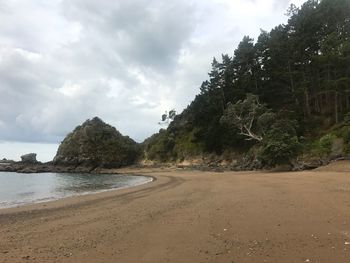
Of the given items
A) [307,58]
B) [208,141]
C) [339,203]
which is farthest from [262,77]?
[339,203]

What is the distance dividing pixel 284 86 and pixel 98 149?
50834 millimetres

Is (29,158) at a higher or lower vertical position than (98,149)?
lower

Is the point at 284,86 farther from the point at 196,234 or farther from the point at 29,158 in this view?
the point at 29,158

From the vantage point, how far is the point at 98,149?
304 feet

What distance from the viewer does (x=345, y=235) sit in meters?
8.38

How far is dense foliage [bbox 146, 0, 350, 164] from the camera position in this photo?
43.3 meters

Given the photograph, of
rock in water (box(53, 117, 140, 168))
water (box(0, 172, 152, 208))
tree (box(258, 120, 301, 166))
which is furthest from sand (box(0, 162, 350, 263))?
rock in water (box(53, 117, 140, 168))

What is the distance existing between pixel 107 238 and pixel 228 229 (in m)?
3.08

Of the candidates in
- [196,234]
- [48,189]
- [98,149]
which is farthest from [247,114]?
[98,149]

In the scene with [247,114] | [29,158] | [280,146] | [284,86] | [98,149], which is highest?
[284,86]

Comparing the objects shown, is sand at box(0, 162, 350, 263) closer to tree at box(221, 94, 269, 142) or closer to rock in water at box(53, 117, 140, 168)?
tree at box(221, 94, 269, 142)

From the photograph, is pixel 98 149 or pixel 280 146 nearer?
pixel 280 146

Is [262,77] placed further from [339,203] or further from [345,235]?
[345,235]

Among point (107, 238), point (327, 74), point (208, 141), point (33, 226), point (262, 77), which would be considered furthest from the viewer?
point (208, 141)
